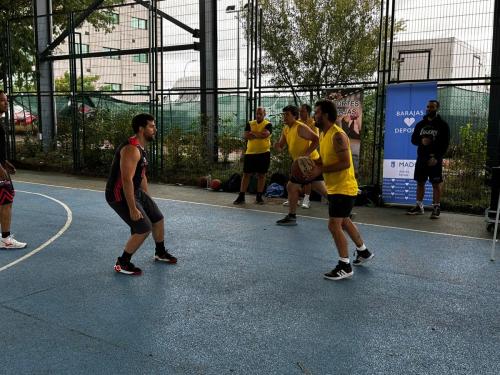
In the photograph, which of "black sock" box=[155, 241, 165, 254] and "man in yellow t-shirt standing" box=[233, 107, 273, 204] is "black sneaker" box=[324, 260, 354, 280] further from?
"man in yellow t-shirt standing" box=[233, 107, 273, 204]

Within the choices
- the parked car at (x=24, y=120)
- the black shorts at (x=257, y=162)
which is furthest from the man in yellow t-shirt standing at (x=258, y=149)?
the parked car at (x=24, y=120)

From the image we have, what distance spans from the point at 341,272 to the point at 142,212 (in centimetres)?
213

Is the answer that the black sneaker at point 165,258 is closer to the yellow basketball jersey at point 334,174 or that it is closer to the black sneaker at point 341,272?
the black sneaker at point 341,272

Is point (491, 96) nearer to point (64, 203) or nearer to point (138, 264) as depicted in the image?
point (138, 264)

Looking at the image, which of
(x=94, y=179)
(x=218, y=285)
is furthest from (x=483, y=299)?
(x=94, y=179)

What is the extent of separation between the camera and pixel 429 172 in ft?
27.8

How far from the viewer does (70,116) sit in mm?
15211

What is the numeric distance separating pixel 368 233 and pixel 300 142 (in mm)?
1785

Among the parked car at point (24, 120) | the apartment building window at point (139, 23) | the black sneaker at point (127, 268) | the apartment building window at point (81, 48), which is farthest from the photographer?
the parked car at point (24, 120)

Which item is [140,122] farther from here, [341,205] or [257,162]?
[257,162]

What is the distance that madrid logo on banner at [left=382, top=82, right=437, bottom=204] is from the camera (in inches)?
347

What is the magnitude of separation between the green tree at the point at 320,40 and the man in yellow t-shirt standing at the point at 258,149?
435 cm

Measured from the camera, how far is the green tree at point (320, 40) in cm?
1403

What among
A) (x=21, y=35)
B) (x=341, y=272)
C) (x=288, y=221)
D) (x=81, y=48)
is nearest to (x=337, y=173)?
(x=341, y=272)
